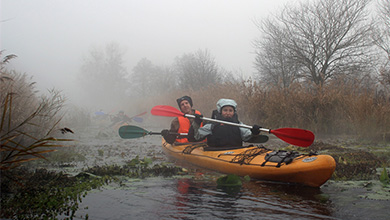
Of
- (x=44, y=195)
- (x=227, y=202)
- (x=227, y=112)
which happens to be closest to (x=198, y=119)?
(x=227, y=112)

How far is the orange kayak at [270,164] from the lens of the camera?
427 cm

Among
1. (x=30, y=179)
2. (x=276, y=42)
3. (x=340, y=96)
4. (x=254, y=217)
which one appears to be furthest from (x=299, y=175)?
(x=276, y=42)

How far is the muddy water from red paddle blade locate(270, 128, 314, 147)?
3.39 ft

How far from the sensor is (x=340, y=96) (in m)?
10.4

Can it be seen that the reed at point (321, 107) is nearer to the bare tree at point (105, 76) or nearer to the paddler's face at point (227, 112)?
the paddler's face at point (227, 112)

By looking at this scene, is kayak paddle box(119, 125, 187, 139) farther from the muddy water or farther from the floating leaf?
the floating leaf

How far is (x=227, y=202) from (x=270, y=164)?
41.9 inches

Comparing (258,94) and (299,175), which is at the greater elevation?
(258,94)

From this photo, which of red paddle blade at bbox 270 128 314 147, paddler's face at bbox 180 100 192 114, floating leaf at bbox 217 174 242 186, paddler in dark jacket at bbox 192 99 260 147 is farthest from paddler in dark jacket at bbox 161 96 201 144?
floating leaf at bbox 217 174 242 186

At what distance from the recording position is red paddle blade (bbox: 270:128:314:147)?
18.3 feet

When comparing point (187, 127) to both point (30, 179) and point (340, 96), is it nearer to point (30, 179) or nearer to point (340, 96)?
point (30, 179)

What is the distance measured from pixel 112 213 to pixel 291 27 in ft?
58.2

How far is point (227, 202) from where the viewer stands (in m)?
3.97

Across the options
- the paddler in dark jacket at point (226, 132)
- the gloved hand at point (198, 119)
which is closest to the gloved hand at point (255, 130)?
the paddler in dark jacket at point (226, 132)
